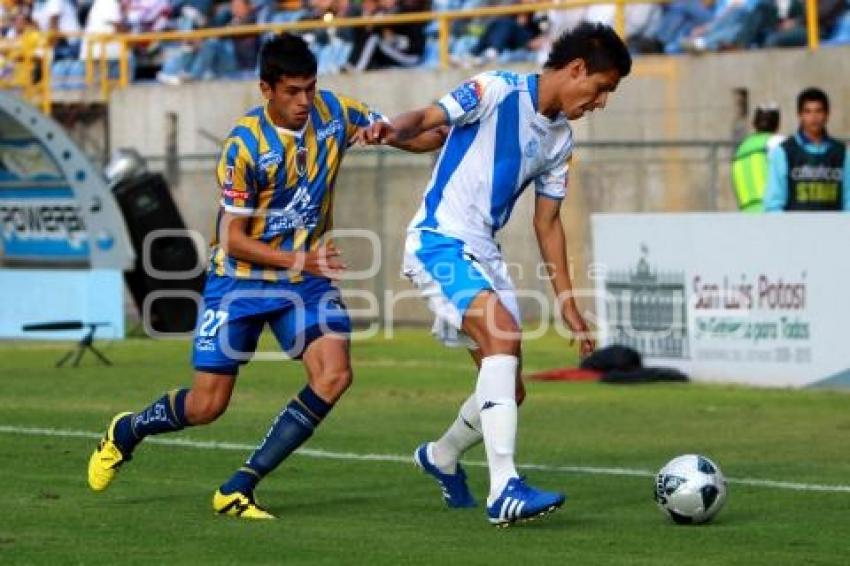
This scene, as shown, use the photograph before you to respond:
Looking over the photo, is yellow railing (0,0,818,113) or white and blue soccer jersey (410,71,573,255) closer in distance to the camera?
white and blue soccer jersey (410,71,573,255)

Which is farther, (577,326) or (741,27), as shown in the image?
(741,27)

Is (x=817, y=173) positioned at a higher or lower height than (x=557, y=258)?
lower

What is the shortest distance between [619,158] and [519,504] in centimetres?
1588

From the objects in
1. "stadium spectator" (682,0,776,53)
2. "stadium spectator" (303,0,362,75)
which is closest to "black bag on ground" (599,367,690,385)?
"stadium spectator" (682,0,776,53)

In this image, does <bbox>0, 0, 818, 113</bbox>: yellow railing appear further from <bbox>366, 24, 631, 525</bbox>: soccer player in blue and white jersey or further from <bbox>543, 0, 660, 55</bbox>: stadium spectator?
<bbox>366, 24, 631, 525</bbox>: soccer player in blue and white jersey

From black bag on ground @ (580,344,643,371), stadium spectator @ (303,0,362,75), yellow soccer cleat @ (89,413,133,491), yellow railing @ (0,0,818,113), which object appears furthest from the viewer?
stadium spectator @ (303,0,362,75)

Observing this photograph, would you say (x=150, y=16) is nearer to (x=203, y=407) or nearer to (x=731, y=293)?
(x=731, y=293)

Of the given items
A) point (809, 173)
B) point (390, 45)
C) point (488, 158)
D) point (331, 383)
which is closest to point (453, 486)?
point (331, 383)

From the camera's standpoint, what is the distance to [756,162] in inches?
760

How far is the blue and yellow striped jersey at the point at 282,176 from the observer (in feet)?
31.8

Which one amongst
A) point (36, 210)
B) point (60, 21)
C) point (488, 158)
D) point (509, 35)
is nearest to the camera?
point (488, 158)

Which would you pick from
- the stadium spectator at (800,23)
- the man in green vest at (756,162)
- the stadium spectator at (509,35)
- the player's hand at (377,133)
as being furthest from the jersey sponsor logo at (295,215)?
the stadium spectator at (509,35)

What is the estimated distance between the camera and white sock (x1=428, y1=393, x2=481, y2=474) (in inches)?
389

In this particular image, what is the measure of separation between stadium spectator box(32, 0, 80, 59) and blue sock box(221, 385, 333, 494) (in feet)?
78.0
